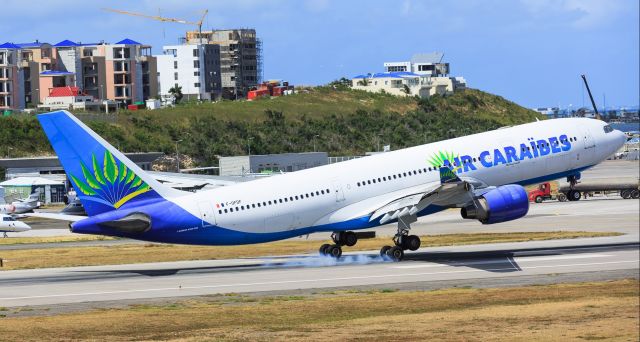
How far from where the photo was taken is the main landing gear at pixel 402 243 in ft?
227

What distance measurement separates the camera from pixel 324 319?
48.5 metres

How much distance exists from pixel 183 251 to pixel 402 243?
17615 mm

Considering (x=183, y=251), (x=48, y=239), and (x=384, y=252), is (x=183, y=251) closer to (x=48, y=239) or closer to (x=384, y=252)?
(x=384, y=252)

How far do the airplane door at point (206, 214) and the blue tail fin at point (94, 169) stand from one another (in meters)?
2.47

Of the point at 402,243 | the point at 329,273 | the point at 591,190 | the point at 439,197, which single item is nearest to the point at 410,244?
the point at 402,243

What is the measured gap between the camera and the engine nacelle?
6669 cm

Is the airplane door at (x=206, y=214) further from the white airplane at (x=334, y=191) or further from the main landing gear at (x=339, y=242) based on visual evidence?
the main landing gear at (x=339, y=242)

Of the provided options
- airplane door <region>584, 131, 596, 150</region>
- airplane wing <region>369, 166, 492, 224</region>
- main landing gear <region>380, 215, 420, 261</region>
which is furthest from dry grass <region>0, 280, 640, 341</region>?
airplane door <region>584, 131, 596, 150</region>

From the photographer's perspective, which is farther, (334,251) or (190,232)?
(334,251)

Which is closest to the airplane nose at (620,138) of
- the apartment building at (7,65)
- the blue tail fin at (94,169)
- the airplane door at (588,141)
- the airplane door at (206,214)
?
the airplane door at (588,141)

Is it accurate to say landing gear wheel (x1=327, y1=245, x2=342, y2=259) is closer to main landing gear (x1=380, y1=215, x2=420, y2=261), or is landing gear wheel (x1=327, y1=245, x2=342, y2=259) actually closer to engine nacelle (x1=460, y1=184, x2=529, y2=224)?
main landing gear (x1=380, y1=215, x2=420, y2=261)

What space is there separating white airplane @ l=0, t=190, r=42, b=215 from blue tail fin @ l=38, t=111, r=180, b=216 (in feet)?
268

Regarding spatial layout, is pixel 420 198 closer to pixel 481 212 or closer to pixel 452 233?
pixel 481 212

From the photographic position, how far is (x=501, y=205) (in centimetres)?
6669
